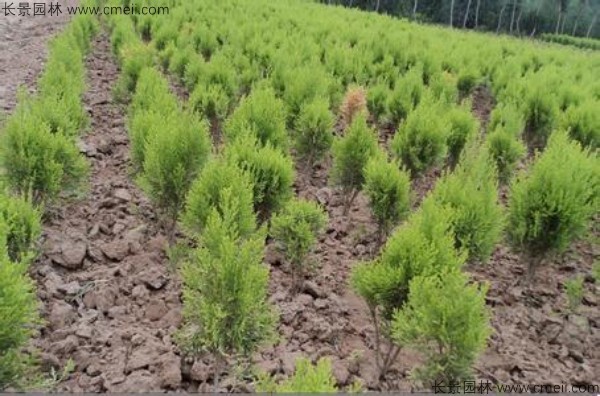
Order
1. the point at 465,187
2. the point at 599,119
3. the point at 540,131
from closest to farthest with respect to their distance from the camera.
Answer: the point at 465,187, the point at 599,119, the point at 540,131

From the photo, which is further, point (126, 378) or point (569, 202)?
point (569, 202)

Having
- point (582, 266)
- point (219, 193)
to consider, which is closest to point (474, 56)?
point (582, 266)

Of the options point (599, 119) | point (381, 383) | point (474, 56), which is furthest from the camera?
point (474, 56)

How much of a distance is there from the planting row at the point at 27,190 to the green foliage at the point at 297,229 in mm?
1719

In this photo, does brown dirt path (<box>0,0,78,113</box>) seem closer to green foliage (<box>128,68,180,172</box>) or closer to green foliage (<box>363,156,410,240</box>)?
green foliage (<box>128,68,180,172</box>)

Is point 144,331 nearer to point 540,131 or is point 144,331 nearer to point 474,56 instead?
point 540,131

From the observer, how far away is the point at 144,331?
12.4ft

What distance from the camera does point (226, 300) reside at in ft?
10.0

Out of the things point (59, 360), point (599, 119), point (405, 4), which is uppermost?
point (405, 4)

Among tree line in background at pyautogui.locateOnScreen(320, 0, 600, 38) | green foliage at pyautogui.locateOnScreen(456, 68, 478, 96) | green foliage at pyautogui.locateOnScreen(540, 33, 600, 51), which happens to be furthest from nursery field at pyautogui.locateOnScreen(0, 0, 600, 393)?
tree line in background at pyautogui.locateOnScreen(320, 0, 600, 38)

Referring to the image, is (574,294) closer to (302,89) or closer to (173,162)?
(173,162)

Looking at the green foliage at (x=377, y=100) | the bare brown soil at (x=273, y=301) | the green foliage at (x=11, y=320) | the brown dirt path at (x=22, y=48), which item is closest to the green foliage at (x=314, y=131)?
the bare brown soil at (x=273, y=301)

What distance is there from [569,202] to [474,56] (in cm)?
807

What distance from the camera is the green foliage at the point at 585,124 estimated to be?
720 cm
